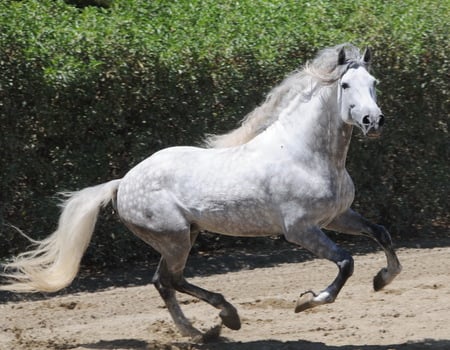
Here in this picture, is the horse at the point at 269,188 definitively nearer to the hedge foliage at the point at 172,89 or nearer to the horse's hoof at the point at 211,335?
the horse's hoof at the point at 211,335

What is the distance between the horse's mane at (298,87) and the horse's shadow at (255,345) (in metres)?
1.25

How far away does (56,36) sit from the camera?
26.3ft

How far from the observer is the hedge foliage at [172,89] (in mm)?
7914

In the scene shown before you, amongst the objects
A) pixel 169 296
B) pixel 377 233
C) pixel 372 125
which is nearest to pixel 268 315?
pixel 169 296

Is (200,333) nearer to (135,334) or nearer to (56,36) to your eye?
(135,334)

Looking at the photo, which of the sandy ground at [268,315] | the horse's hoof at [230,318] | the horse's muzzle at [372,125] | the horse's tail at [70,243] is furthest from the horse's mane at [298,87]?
the sandy ground at [268,315]

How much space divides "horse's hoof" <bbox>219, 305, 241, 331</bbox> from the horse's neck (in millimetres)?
1077

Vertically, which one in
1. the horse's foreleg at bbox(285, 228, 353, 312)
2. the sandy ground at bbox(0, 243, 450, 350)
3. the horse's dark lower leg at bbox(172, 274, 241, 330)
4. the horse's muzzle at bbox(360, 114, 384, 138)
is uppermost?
the horse's muzzle at bbox(360, 114, 384, 138)

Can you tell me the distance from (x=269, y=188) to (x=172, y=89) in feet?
8.81

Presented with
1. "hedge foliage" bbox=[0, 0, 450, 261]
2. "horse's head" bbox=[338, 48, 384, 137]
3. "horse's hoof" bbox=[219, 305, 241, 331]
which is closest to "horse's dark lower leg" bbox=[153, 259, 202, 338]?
"horse's hoof" bbox=[219, 305, 241, 331]

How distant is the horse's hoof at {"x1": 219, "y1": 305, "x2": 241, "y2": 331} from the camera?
6.08 metres

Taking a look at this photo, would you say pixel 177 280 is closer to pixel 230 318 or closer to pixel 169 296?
pixel 169 296

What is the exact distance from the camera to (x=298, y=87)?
6.03 metres

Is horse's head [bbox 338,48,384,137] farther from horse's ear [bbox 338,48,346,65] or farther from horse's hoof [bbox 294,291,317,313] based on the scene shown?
horse's hoof [bbox 294,291,317,313]
